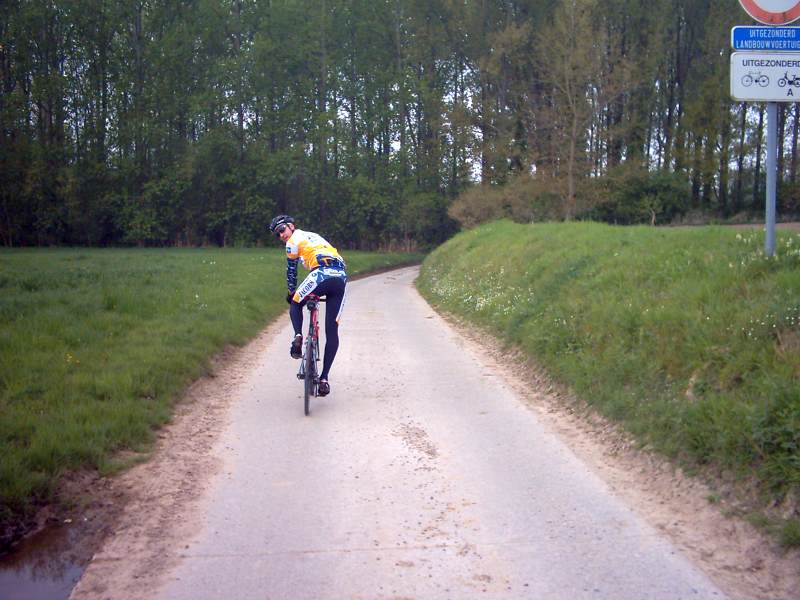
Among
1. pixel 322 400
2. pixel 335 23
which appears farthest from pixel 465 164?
pixel 322 400

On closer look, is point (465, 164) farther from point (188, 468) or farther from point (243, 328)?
point (188, 468)

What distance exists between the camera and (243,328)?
13625mm

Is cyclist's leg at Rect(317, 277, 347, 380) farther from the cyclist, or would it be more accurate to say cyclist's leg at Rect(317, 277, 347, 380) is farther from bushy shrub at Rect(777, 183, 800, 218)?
bushy shrub at Rect(777, 183, 800, 218)

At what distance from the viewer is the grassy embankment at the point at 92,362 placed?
19.5 ft

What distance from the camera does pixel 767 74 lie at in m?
7.77

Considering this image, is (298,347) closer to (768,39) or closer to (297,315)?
(297,315)

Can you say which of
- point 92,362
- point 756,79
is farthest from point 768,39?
point 92,362

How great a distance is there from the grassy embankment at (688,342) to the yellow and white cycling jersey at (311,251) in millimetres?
2907

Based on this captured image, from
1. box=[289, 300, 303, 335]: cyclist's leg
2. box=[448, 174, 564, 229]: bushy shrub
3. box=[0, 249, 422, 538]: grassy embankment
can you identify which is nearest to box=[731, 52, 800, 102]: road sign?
box=[289, 300, 303, 335]: cyclist's leg

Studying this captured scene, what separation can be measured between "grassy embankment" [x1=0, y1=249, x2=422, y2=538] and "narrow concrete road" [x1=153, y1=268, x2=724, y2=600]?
1.04m

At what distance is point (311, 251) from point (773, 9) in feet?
17.4

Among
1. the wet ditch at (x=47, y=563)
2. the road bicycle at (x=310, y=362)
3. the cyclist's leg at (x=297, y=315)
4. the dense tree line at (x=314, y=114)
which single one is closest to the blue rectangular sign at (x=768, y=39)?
the road bicycle at (x=310, y=362)

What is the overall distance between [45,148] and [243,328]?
44.4 meters

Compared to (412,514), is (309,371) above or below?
above
